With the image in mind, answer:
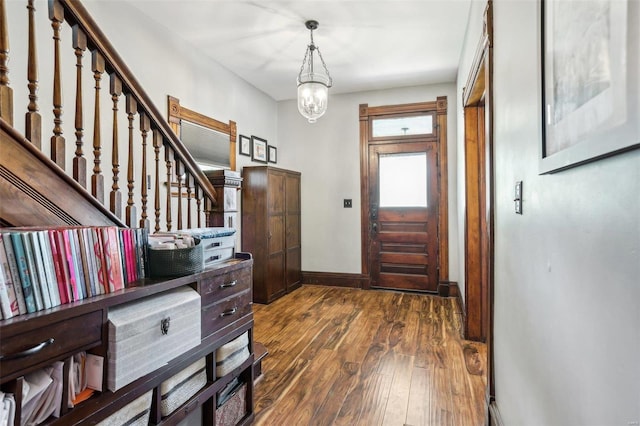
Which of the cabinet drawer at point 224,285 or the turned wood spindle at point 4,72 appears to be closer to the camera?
the turned wood spindle at point 4,72

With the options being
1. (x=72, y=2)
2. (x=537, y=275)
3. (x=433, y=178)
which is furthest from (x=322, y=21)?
(x=537, y=275)

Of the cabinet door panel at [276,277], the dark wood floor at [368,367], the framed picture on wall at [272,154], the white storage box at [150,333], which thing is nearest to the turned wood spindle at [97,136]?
the white storage box at [150,333]

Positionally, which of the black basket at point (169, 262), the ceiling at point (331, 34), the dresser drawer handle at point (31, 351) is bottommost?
the dresser drawer handle at point (31, 351)

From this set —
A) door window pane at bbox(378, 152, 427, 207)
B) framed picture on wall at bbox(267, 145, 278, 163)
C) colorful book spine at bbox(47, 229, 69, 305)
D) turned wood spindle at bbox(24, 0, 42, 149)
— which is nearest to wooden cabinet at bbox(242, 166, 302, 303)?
framed picture on wall at bbox(267, 145, 278, 163)

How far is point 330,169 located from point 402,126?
3.80ft

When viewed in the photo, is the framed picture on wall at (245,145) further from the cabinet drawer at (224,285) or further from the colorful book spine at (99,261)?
the colorful book spine at (99,261)

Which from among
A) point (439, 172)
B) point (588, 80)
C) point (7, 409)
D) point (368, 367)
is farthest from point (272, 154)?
point (588, 80)

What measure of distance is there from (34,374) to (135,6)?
284 cm

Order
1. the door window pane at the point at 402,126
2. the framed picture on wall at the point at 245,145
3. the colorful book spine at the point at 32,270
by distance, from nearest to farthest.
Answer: the colorful book spine at the point at 32,270
the framed picture on wall at the point at 245,145
the door window pane at the point at 402,126

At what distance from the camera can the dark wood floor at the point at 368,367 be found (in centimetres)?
193

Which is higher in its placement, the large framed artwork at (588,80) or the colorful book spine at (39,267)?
the large framed artwork at (588,80)

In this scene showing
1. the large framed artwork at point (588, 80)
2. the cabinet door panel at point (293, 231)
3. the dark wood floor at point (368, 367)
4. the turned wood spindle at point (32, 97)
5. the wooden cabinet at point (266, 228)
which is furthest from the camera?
the cabinet door panel at point (293, 231)

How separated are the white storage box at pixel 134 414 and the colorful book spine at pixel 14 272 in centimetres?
44

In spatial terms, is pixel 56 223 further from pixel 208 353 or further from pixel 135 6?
pixel 135 6
